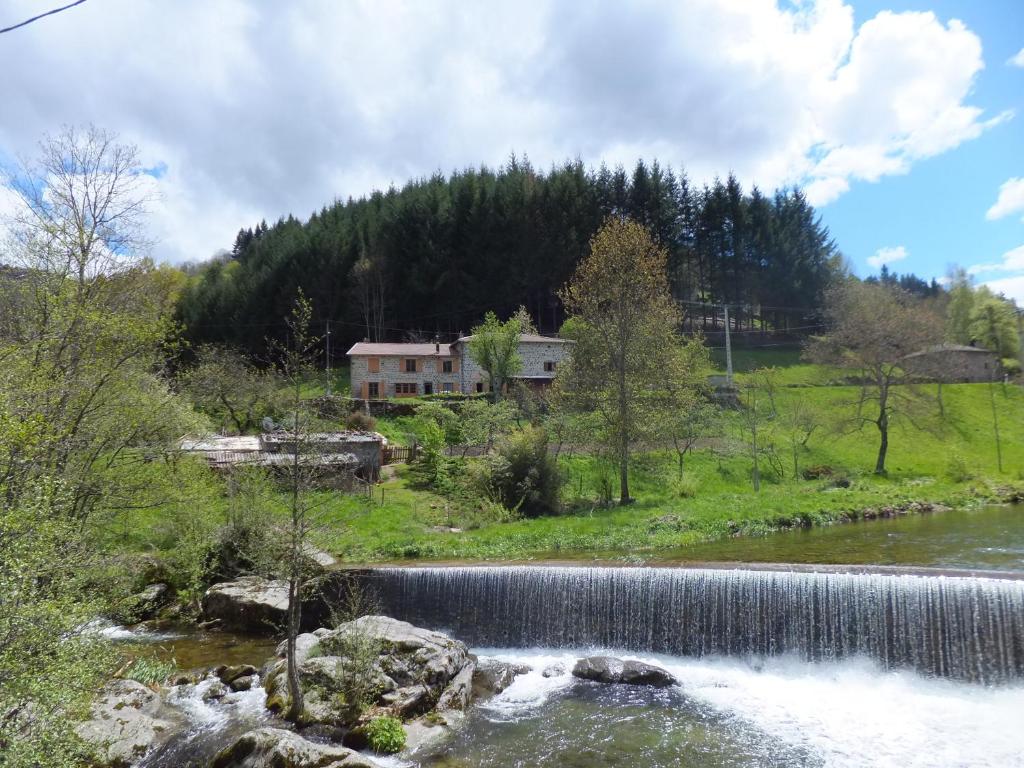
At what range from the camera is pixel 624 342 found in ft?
85.5

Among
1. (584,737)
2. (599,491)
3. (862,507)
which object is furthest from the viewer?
(599,491)

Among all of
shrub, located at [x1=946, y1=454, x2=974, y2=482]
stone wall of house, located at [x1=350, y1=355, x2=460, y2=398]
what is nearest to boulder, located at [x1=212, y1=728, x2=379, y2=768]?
shrub, located at [x1=946, y1=454, x2=974, y2=482]

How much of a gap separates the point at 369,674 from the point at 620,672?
5.09 metres

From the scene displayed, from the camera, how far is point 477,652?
15.2 m

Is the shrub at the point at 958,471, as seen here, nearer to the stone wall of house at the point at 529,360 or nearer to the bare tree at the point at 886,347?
the bare tree at the point at 886,347

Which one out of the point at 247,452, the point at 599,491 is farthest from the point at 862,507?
the point at 247,452

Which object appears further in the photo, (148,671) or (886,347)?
(886,347)

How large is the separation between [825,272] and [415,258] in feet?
135

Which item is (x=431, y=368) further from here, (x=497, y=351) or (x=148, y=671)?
(x=148, y=671)

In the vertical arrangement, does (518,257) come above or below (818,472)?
above

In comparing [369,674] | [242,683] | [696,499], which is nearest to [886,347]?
[696,499]

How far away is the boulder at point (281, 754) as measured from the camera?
890 cm

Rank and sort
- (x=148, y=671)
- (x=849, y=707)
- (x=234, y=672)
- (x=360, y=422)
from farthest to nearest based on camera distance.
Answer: (x=360, y=422), (x=148, y=671), (x=234, y=672), (x=849, y=707)

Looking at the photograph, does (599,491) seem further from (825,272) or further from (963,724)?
(825,272)
